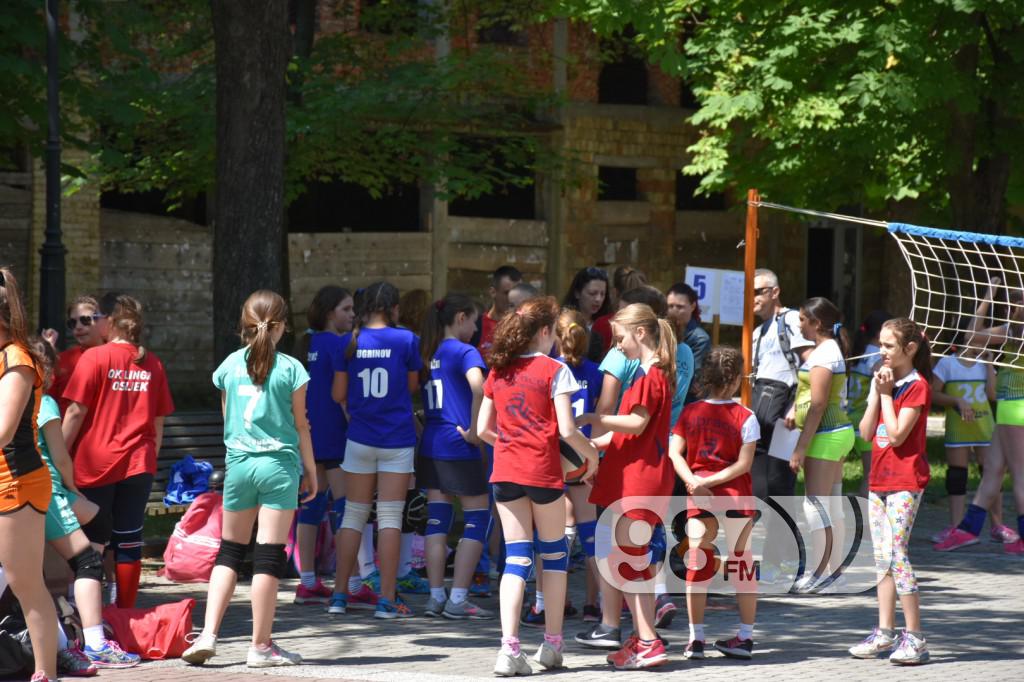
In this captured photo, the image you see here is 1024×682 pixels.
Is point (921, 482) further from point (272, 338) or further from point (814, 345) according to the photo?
point (272, 338)

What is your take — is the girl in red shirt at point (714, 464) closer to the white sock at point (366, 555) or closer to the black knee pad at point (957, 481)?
the white sock at point (366, 555)

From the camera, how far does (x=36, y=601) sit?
6.96 meters

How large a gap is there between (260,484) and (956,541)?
642 centimetres

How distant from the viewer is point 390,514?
920cm

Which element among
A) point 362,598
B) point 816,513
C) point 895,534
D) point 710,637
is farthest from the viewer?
point 816,513

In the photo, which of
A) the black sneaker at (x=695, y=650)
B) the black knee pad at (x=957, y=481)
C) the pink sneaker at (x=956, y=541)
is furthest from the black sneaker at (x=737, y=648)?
the black knee pad at (x=957, y=481)

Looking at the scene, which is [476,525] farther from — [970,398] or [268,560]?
[970,398]

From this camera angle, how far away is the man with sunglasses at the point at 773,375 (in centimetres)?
1027

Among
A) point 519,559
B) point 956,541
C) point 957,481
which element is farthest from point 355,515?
point 957,481

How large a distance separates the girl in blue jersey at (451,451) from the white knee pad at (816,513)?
2263mm

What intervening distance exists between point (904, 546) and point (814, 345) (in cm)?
223

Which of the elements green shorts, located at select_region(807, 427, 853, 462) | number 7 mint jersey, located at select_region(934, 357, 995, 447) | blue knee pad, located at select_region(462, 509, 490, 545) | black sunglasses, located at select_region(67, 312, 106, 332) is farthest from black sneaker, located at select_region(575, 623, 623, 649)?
number 7 mint jersey, located at select_region(934, 357, 995, 447)

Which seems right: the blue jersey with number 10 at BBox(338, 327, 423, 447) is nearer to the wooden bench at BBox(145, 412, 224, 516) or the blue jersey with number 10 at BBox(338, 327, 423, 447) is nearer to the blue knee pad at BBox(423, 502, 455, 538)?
the blue knee pad at BBox(423, 502, 455, 538)

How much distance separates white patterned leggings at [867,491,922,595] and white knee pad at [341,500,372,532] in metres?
2.94
